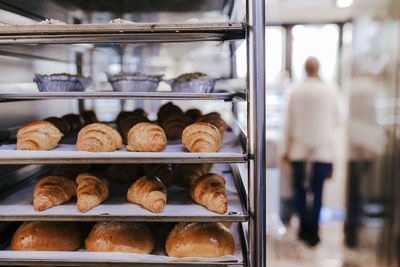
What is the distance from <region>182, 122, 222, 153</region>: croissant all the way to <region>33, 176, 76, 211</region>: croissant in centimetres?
59

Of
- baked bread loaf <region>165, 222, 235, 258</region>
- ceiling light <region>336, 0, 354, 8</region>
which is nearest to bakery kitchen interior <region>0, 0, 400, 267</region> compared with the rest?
baked bread loaf <region>165, 222, 235, 258</region>

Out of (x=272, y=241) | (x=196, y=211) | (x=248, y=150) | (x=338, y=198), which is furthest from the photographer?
(x=338, y=198)

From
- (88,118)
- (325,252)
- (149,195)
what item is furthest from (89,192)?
(325,252)

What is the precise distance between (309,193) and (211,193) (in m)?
2.71

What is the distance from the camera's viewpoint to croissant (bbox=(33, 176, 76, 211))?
139 cm

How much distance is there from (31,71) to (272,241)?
111 inches

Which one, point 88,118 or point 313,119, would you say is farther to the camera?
point 313,119

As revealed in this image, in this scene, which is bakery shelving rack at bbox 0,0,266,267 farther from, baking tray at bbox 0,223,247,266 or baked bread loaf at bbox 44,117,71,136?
baked bread loaf at bbox 44,117,71,136

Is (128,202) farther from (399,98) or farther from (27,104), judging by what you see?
(399,98)

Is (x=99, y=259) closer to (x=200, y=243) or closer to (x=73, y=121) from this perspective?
(x=200, y=243)

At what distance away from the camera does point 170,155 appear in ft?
4.22

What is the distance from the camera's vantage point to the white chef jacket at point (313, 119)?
335 centimetres

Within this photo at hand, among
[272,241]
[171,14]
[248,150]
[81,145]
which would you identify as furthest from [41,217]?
[272,241]

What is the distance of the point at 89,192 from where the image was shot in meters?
1.42
